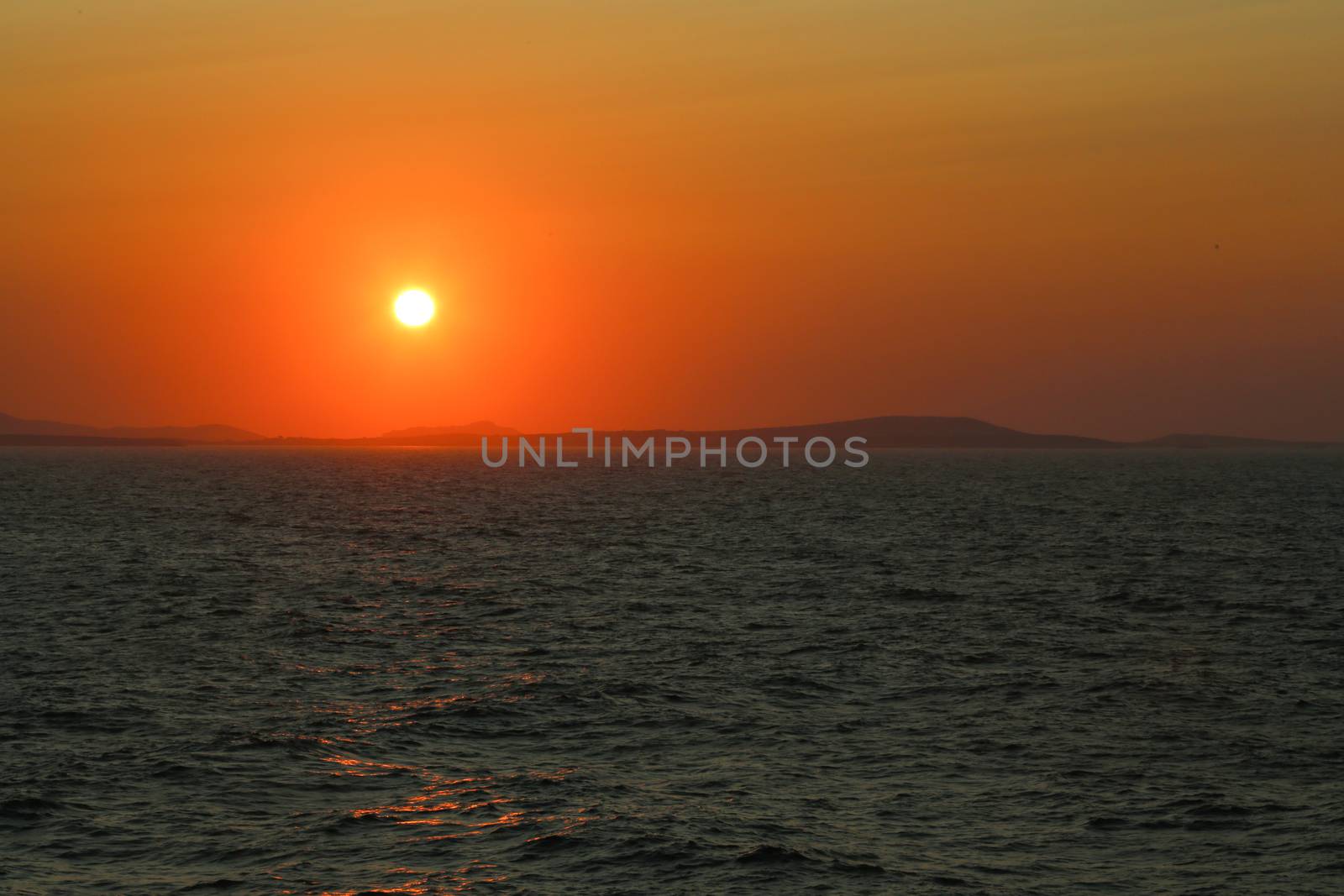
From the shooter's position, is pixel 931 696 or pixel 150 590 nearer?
pixel 931 696

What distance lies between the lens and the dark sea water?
22.2m

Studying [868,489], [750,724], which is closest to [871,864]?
[750,724]

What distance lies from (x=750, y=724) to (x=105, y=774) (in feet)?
47.9

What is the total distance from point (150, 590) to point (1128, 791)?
1787 inches

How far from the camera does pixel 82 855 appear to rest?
22141 mm

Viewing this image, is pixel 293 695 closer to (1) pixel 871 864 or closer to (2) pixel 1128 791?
(1) pixel 871 864

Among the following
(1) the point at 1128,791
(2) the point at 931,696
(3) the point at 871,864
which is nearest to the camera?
(3) the point at 871,864

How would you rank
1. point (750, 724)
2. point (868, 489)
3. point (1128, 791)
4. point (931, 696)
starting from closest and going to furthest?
point (1128, 791) < point (750, 724) < point (931, 696) < point (868, 489)

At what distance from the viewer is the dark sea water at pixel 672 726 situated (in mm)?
22172

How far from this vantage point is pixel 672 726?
31531 millimetres

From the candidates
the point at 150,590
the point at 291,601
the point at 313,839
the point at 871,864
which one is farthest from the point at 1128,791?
the point at 150,590

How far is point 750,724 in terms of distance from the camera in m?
31.6

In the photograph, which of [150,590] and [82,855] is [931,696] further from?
[150,590]

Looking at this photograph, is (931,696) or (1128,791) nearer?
(1128,791)
